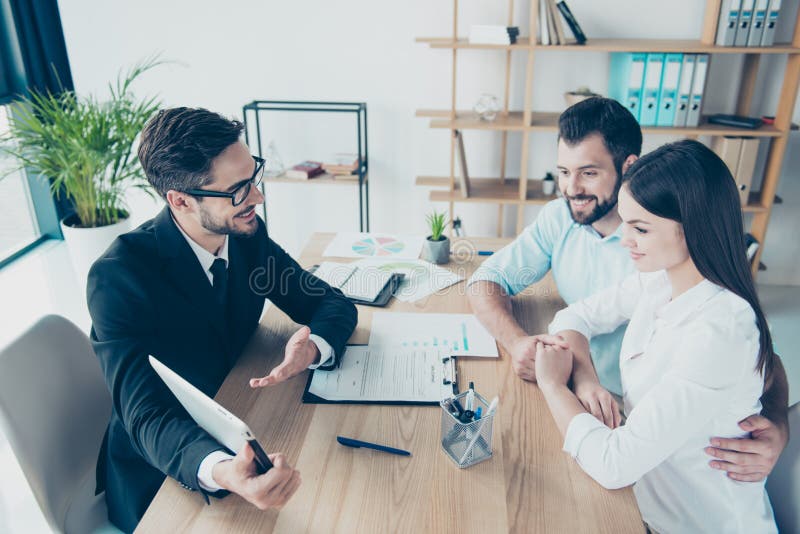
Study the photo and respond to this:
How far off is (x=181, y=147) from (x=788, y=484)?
1.46 m

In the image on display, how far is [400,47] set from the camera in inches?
138

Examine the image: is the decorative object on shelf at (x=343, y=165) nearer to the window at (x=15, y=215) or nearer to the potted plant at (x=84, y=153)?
the potted plant at (x=84, y=153)

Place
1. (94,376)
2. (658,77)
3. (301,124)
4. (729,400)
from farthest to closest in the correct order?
(301,124)
(658,77)
(94,376)
(729,400)

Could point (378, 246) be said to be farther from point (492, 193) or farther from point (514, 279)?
point (492, 193)

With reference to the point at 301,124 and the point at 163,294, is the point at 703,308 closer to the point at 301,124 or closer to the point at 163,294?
the point at 163,294

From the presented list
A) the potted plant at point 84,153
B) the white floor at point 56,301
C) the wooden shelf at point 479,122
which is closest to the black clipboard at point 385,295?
the white floor at point 56,301

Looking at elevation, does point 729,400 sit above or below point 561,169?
below

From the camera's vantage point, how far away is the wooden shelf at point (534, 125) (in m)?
3.18

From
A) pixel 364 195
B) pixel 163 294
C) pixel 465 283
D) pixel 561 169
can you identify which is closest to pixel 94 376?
pixel 163 294

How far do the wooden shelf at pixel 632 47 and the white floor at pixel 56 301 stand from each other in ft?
4.38

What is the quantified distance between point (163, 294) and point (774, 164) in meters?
3.15

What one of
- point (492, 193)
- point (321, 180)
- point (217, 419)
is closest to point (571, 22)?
point (492, 193)

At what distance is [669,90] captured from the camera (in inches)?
125

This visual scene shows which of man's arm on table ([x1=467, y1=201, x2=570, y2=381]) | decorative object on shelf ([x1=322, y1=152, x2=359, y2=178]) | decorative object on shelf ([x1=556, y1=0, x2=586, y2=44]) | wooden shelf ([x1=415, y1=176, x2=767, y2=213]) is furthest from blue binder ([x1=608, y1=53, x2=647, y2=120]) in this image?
man's arm on table ([x1=467, y1=201, x2=570, y2=381])
